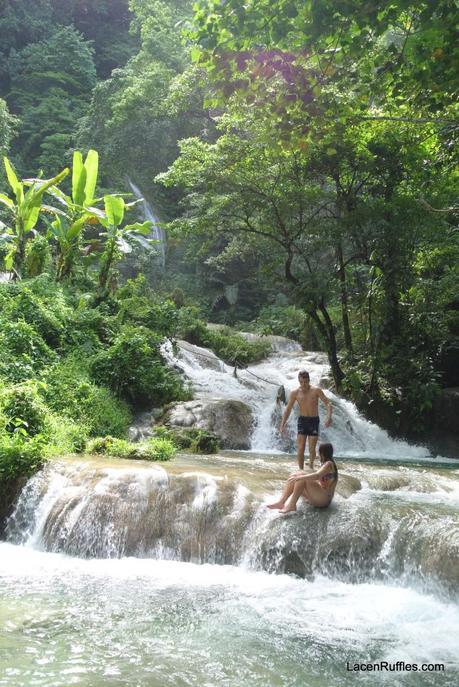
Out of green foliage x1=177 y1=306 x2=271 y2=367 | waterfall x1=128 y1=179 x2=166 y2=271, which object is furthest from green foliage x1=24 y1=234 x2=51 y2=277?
waterfall x1=128 y1=179 x2=166 y2=271

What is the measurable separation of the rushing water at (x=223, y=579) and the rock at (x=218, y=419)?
2414 millimetres

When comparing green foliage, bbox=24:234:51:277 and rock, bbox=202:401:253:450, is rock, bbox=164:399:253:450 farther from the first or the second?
green foliage, bbox=24:234:51:277

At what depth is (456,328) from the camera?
16688 mm

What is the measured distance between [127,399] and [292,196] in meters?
6.45

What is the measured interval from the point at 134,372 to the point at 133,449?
373 cm

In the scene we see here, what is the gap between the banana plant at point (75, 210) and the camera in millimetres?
15828

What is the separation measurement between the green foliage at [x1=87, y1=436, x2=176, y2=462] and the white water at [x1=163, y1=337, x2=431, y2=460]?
3.79 meters

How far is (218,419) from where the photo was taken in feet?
43.4

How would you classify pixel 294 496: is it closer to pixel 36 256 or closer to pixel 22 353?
pixel 22 353

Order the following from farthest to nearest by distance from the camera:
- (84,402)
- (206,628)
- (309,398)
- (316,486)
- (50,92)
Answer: (50,92), (84,402), (309,398), (316,486), (206,628)

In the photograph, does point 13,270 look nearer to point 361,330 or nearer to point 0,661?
point 361,330

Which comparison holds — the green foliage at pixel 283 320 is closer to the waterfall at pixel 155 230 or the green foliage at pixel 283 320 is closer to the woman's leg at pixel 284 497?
the waterfall at pixel 155 230

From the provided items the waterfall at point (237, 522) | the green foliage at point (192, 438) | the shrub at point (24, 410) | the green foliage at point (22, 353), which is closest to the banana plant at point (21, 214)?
the green foliage at point (22, 353)

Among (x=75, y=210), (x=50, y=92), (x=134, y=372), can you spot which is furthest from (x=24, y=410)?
(x=50, y=92)
